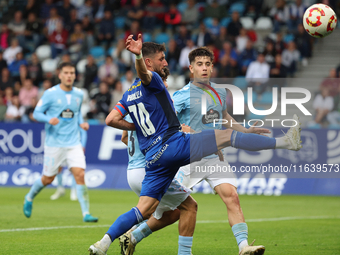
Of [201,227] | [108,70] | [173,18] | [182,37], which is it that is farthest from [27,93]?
[201,227]

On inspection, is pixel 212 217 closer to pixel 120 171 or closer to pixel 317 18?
pixel 317 18

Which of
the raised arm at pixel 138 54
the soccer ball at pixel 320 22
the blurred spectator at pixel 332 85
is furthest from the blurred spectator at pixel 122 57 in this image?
the raised arm at pixel 138 54

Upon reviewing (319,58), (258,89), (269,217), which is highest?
(319,58)

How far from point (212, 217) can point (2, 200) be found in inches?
214

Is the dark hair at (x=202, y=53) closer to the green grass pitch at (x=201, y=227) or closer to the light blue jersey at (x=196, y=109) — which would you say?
the light blue jersey at (x=196, y=109)

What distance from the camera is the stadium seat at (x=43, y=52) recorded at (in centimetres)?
2119

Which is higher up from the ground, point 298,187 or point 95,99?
point 95,99

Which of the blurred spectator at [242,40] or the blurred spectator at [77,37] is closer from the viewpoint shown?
the blurred spectator at [242,40]

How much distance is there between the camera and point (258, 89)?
47.5 feet

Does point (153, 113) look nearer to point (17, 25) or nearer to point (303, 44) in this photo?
point (303, 44)

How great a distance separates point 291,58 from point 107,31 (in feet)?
24.4

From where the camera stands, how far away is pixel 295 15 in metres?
18.8

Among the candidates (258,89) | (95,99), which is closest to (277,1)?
(258,89)

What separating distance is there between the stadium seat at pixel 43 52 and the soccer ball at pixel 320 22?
50.8 ft
